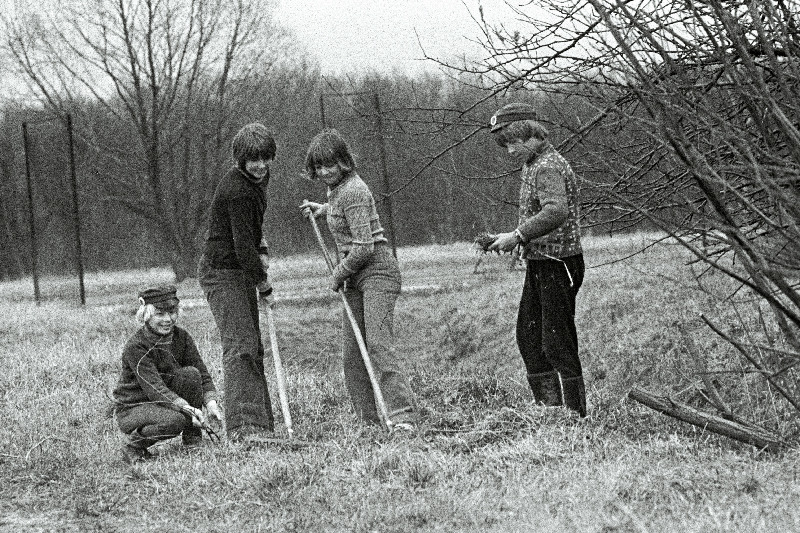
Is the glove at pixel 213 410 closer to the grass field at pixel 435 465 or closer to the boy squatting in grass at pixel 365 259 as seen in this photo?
the grass field at pixel 435 465

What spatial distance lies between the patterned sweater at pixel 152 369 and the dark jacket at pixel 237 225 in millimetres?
583

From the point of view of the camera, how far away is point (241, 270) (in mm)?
6758

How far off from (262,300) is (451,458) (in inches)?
83.8

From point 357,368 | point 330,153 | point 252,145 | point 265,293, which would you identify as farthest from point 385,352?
point 252,145

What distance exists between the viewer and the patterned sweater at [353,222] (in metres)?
6.48

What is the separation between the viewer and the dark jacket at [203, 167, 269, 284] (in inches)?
257

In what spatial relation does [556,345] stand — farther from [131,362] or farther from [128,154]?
[128,154]

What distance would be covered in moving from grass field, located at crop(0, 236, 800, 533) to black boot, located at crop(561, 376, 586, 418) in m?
0.12

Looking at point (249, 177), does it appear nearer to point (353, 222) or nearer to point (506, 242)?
point (353, 222)

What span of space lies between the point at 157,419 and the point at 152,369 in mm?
308

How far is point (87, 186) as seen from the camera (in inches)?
1200

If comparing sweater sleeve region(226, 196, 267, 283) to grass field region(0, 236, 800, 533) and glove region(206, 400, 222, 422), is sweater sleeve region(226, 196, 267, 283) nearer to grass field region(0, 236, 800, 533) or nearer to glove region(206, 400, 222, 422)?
glove region(206, 400, 222, 422)

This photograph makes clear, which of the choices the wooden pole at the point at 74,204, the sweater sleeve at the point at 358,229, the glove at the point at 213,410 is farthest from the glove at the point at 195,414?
the wooden pole at the point at 74,204

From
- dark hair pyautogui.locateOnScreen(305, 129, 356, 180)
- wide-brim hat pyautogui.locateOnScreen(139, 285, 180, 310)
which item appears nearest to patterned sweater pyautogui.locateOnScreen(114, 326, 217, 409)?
wide-brim hat pyautogui.locateOnScreen(139, 285, 180, 310)
